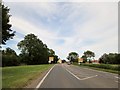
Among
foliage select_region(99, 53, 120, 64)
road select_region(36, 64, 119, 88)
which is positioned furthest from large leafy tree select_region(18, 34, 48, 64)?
road select_region(36, 64, 119, 88)

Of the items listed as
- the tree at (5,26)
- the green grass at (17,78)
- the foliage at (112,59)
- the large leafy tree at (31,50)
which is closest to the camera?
the green grass at (17,78)

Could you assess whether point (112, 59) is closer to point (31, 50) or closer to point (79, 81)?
point (31, 50)

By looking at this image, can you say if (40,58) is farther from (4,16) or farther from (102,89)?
(102,89)

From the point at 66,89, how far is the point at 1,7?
2255 cm

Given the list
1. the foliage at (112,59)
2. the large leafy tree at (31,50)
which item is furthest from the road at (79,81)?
the foliage at (112,59)

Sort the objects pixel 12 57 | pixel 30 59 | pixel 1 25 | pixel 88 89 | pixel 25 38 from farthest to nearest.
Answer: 1. pixel 25 38
2. pixel 30 59
3. pixel 12 57
4. pixel 1 25
5. pixel 88 89

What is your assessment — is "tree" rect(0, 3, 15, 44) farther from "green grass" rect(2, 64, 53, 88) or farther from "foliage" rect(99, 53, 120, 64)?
"foliage" rect(99, 53, 120, 64)

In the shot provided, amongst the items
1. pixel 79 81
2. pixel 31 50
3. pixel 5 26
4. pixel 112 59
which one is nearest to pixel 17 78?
pixel 79 81

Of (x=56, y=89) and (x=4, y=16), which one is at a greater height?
(x=4, y=16)

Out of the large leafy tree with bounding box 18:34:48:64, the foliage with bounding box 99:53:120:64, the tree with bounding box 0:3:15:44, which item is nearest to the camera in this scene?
the tree with bounding box 0:3:15:44

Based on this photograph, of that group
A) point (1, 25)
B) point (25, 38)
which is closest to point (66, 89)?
point (1, 25)

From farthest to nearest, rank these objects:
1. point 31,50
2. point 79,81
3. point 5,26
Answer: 1. point 31,50
2. point 5,26
3. point 79,81

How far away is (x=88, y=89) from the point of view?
12.9 m

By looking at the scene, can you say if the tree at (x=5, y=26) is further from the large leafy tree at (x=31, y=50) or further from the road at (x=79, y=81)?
the large leafy tree at (x=31, y=50)
